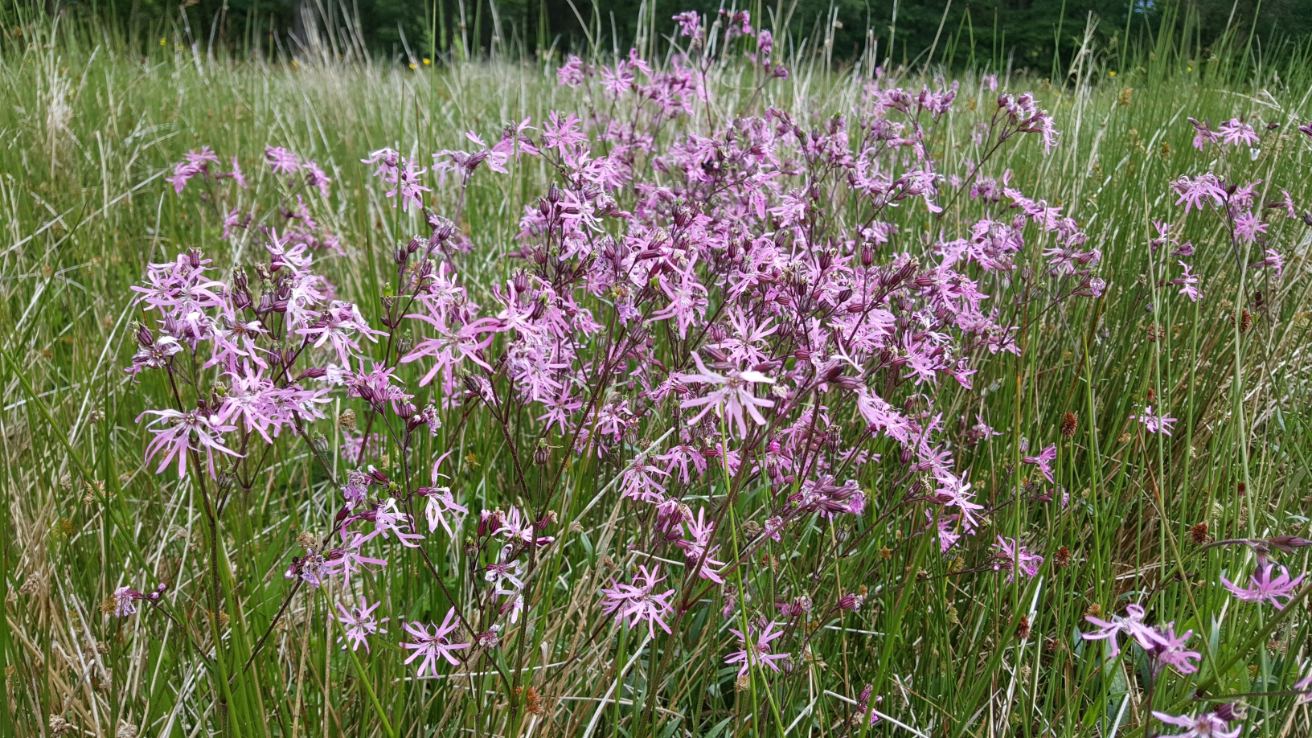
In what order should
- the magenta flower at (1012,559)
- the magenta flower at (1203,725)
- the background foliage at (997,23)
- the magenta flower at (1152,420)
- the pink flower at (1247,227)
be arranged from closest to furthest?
the magenta flower at (1203,725) < the magenta flower at (1012,559) < the magenta flower at (1152,420) < the pink flower at (1247,227) < the background foliage at (997,23)

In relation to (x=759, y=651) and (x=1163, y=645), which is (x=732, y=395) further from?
(x=759, y=651)

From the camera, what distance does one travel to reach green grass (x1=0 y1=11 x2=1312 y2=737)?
1544 millimetres

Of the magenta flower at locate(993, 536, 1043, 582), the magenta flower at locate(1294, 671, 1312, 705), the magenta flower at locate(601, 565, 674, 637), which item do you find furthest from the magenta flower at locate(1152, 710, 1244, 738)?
the magenta flower at locate(601, 565, 674, 637)

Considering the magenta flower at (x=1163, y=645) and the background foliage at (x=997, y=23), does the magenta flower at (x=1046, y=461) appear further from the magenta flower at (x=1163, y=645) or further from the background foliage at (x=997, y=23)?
the background foliage at (x=997, y=23)

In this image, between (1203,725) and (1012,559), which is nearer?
(1203,725)

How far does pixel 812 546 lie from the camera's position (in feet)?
7.41

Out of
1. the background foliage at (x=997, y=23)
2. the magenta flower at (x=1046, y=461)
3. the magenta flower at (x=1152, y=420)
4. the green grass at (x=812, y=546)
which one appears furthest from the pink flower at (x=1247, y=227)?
the background foliage at (x=997, y=23)

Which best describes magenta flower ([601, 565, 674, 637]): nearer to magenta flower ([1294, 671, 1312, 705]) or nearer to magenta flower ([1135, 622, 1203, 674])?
magenta flower ([1135, 622, 1203, 674])

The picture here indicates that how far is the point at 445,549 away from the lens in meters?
2.01

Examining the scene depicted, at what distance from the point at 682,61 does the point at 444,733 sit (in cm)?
349

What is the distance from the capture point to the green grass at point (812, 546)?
1.54 meters

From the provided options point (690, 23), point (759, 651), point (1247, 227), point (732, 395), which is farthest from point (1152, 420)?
point (690, 23)

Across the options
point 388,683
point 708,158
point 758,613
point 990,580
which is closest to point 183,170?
point 708,158

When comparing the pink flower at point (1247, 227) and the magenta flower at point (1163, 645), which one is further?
the pink flower at point (1247, 227)
